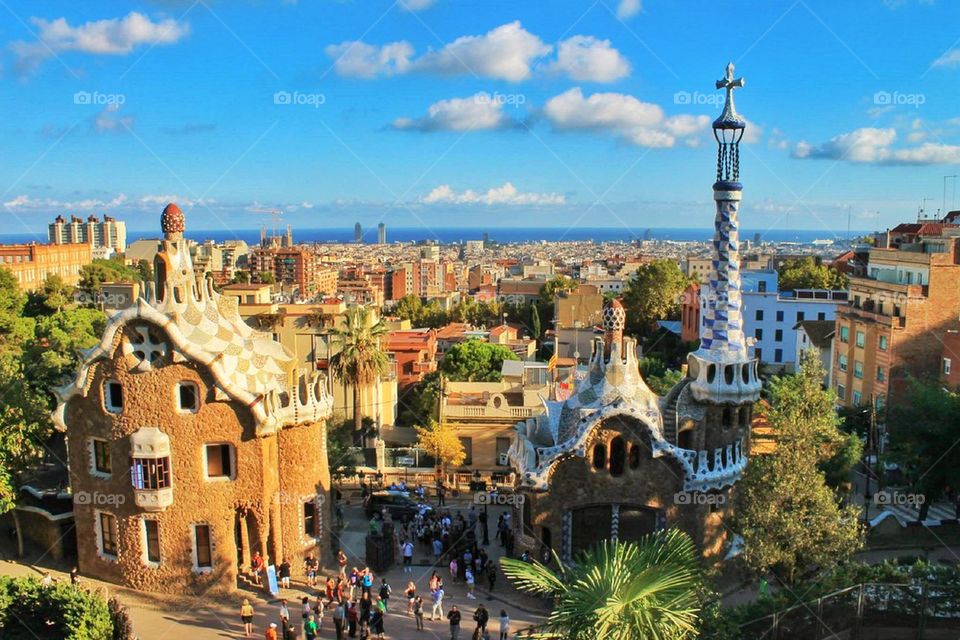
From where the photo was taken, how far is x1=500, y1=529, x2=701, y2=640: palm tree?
16.5m

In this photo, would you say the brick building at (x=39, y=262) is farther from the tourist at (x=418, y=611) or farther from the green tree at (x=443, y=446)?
the tourist at (x=418, y=611)

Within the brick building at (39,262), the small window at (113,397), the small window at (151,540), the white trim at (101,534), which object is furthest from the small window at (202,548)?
the brick building at (39,262)

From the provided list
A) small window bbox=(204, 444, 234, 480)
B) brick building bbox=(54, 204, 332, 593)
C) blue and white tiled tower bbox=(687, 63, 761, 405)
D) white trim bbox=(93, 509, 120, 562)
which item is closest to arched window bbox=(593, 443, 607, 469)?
blue and white tiled tower bbox=(687, 63, 761, 405)

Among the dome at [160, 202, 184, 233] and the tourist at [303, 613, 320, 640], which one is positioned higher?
the dome at [160, 202, 184, 233]

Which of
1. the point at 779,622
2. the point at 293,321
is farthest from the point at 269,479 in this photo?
the point at 293,321

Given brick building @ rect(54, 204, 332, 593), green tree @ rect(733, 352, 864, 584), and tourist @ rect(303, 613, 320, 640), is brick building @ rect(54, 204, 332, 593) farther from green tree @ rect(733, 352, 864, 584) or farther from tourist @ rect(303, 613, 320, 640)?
green tree @ rect(733, 352, 864, 584)

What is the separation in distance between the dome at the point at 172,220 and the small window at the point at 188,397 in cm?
536

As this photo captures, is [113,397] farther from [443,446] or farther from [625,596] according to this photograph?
[625,596]

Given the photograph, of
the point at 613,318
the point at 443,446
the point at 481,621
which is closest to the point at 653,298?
the point at 443,446

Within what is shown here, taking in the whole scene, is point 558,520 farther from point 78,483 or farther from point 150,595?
point 78,483

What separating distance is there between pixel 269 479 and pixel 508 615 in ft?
30.0

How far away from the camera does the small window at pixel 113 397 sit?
89.8 ft

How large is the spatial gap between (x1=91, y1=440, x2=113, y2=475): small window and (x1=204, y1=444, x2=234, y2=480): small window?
3.61 metres

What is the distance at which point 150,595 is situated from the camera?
91.1 ft
